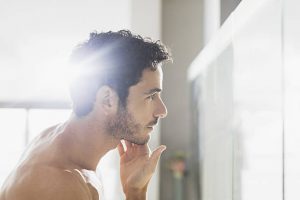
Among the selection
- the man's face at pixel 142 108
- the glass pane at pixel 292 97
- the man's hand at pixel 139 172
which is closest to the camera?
the glass pane at pixel 292 97

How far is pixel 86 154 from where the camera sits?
4.07 ft

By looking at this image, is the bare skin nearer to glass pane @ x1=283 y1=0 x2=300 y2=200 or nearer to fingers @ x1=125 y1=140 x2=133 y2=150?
fingers @ x1=125 y1=140 x2=133 y2=150

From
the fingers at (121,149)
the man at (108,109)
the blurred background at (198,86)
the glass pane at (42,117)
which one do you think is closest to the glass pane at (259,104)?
the blurred background at (198,86)

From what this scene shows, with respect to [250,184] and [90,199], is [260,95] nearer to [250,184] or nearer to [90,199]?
[250,184]

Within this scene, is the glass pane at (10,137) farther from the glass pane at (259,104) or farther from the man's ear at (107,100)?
the man's ear at (107,100)

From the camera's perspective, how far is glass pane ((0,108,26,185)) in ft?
11.2

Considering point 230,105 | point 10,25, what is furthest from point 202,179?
point 10,25

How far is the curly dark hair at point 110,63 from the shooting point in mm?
1242

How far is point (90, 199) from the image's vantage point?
3.50ft

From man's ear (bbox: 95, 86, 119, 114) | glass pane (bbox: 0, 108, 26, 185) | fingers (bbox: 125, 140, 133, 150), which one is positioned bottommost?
glass pane (bbox: 0, 108, 26, 185)

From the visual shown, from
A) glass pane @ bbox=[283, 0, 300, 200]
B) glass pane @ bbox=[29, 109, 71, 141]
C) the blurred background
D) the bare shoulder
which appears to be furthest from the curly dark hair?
glass pane @ bbox=[29, 109, 71, 141]

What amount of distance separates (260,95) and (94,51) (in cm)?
46

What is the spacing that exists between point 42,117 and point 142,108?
2.36m

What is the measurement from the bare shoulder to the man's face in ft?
0.77
